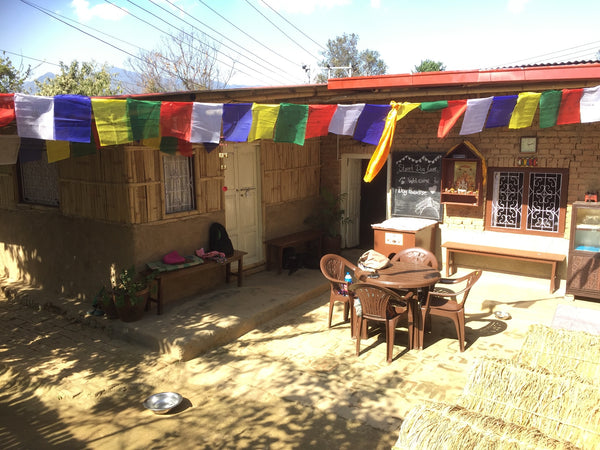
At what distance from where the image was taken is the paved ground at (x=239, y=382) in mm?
4441

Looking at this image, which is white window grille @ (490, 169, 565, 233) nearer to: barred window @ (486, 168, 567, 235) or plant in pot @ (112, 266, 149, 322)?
barred window @ (486, 168, 567, 235)

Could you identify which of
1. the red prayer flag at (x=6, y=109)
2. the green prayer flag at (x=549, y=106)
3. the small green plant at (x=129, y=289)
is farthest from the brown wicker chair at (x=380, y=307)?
the red prayer flag at (x=6, y=109)

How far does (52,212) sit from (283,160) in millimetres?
4186

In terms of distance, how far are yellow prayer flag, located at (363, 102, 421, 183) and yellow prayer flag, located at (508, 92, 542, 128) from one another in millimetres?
1233

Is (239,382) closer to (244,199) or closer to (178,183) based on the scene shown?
(178,183)

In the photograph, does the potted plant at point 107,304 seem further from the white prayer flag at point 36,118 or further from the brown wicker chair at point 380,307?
the brown wicker chair at point 380,307

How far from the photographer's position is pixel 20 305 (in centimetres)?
795

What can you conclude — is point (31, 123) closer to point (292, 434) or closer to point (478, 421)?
point (292, 434)

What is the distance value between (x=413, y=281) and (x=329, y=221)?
4485 mm

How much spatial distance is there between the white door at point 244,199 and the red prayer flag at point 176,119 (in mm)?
2891

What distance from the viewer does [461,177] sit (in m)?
8.83

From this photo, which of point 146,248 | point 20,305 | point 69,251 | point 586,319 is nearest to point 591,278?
point 586,319

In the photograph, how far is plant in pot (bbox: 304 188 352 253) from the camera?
1029 cm

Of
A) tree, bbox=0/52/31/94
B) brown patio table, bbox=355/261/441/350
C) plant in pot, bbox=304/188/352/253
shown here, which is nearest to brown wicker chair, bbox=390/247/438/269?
brown patio table, bbox=355/261/441/350
